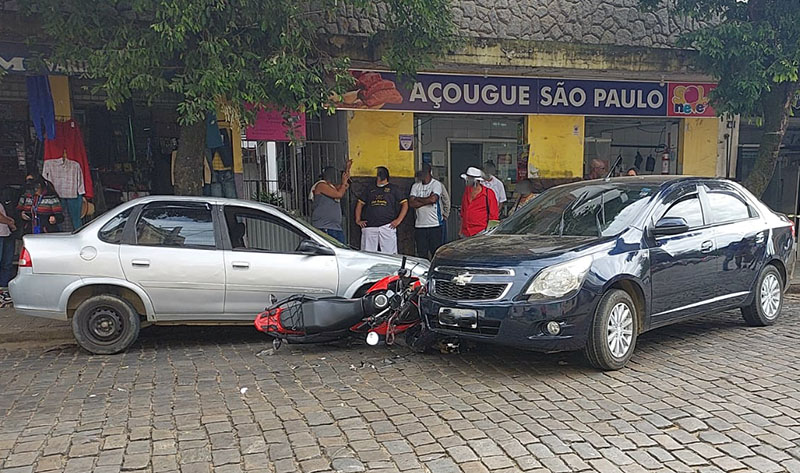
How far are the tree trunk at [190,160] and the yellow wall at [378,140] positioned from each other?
10.4 ft

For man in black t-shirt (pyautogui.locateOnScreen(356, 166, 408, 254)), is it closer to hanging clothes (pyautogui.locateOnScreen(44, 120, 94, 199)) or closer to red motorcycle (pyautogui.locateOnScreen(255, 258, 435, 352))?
red motorcycle (pyautogui.locateOnScreen(255, 258, 435, 352))

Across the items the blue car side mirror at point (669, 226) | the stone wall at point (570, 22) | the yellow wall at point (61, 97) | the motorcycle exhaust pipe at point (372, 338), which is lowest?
the motorcycle exhaust pipe at point (372, 338)

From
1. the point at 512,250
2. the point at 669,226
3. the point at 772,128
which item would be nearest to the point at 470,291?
the point at 512,250

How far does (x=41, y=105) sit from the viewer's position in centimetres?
880

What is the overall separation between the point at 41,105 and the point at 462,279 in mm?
7346

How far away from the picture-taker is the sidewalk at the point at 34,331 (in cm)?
666

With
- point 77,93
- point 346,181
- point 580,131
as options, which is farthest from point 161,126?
point 580,131

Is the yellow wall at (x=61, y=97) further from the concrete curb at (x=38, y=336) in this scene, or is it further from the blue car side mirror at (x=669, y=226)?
the blue car side mirror at (x=669, y=226)

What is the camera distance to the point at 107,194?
10.1 meters

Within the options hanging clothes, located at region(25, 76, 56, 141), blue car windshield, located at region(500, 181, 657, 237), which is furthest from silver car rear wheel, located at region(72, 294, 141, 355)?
hanging clothes, located at region(25, 76, 56, 141)

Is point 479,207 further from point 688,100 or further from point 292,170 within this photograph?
point 688,100

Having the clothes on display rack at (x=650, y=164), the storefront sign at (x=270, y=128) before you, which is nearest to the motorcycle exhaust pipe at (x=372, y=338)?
the storefront sign at (x=270, y=128)

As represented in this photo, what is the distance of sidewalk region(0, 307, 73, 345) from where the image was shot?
6664mm

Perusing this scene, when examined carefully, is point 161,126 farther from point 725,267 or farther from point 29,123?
point 725,267
